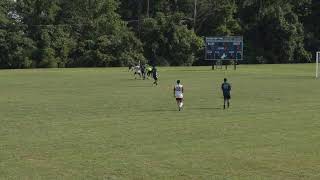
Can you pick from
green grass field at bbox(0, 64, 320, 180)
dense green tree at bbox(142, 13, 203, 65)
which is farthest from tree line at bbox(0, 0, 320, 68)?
green grass field at bbox(0, 64, 320, 180)

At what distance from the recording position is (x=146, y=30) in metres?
96.2

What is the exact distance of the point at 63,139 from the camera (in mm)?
17188

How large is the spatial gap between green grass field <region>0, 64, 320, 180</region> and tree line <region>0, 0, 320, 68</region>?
2417 inches

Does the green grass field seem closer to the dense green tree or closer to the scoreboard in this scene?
the scoreboard

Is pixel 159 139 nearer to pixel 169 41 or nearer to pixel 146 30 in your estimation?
pixel 169 41

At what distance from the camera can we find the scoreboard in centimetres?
7288

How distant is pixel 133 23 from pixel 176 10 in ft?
25.1

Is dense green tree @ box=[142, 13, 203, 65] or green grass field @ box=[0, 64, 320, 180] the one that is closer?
green grass field @ box=[0, 64, 320, 180]

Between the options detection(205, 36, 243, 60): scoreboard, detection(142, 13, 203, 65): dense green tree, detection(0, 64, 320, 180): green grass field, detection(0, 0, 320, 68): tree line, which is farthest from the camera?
detection(142, 13, 203, 65): dense green tree

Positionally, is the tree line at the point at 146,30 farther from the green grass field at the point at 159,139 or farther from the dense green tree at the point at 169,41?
the green grass field at the point at 159,139

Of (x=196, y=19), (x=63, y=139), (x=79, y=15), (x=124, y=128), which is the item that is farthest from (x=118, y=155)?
(x=196, y=19)

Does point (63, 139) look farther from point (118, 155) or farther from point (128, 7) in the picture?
point (128, 7)

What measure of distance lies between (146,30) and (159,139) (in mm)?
79851

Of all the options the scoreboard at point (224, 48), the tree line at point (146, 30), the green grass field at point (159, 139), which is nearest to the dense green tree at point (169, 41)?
the tree line at point (146, 30)
